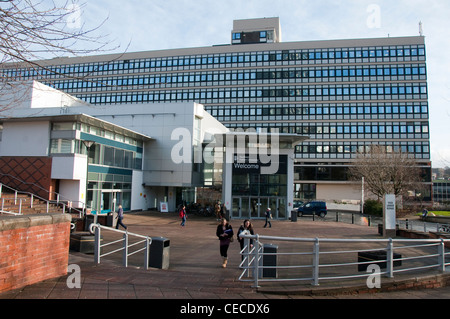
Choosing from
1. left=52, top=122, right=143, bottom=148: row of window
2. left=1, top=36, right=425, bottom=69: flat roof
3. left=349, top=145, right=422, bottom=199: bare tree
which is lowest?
left=349, top=145, right=422, bottom=199: bare tree

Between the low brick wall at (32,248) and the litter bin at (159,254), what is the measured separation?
8.88 ft

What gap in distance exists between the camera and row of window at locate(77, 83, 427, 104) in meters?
57.8

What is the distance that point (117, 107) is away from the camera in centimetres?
3634

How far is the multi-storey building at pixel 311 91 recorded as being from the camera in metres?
57.8

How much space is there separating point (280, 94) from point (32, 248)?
6005 cm

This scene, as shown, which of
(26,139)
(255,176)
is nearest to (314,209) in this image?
(255,176)

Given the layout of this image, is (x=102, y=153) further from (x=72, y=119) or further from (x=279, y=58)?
(x=279, y=58)

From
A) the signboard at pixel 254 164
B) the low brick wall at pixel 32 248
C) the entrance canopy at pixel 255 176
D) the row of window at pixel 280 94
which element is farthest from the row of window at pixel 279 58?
the low brick wall at pixel 32 248

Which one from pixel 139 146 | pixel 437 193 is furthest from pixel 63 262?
pixel 437 193

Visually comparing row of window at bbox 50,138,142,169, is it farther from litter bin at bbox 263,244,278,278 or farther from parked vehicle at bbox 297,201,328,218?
litter bin at bbox 263,244,278,278

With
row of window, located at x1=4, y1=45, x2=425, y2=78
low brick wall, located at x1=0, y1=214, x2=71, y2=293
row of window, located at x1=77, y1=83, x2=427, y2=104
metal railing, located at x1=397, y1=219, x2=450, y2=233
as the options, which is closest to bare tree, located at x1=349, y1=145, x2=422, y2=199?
metal railing, located at x1=397, y1=219, x2=450, y2=233

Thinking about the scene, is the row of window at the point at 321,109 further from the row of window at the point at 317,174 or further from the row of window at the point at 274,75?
the row of window at the point at 317,174

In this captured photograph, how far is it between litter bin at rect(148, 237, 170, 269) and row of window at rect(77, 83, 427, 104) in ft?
184
